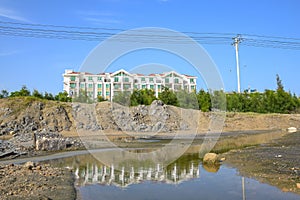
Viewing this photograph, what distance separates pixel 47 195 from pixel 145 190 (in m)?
3.79

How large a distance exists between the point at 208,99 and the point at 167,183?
51.4 meters

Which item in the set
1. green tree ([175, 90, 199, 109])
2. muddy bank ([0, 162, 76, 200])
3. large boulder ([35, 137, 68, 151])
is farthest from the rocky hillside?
muddy bank ([0, 162, 76, 200])

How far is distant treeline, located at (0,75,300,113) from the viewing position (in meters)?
54.8

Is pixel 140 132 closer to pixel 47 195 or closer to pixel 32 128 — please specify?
pixel 32 128

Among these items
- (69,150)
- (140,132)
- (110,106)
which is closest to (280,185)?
(69,150)

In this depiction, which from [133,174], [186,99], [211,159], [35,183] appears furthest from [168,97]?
[35,183]

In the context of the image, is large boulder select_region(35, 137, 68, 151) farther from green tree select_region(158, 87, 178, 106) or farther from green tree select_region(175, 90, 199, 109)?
green tree select_region(158, 87, 178, 106)

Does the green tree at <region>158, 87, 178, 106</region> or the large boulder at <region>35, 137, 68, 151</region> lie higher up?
the green tree at <region>158, 87, 178, 106</region>

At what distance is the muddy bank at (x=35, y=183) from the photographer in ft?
36.9

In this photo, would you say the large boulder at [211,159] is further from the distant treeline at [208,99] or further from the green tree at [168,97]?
the green tree at [168,97]

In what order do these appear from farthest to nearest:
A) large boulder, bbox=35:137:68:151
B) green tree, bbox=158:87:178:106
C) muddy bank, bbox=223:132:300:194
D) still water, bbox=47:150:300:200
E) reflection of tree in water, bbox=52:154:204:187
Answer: green tree, bbox=158:87:178:106, large boulder, bbox=35:137:68:151, reflection of tree in water, bbox=52:154:204:187, muddy bank, bbox=223:132:300:194, still water, bbox=47:150:300:200

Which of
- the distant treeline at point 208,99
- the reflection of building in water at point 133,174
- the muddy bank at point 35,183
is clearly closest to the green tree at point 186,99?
the distant treeline at point 208,99

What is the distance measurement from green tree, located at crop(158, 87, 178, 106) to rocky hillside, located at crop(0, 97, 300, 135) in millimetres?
1617

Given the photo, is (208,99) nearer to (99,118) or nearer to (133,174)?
(99,118)
